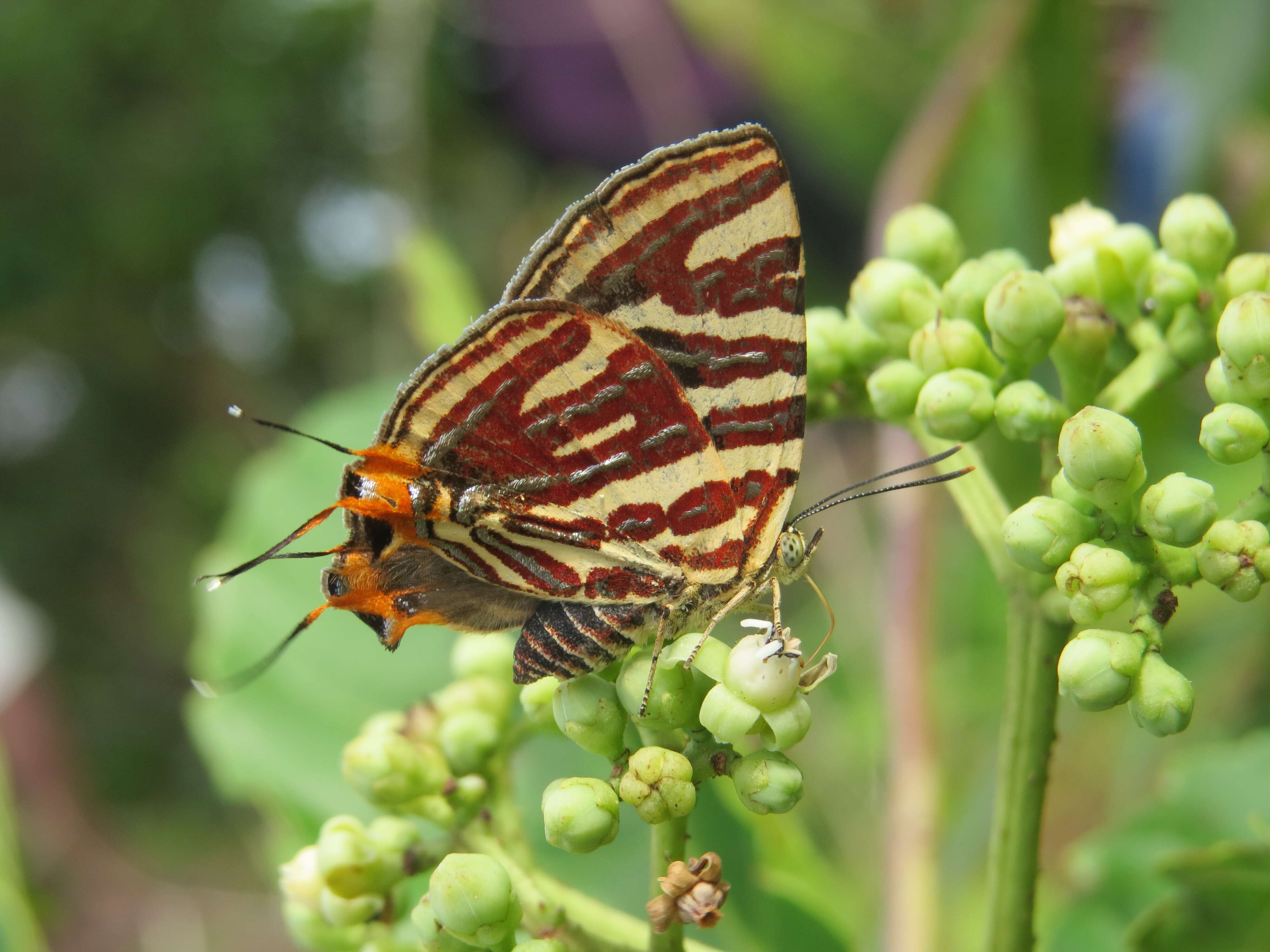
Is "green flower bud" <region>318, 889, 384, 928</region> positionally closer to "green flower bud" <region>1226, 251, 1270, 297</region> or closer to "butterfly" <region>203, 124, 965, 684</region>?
"butterfly" <region>203, 124, 965, 684</region>

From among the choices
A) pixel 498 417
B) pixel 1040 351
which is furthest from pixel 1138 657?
pixel 498 417

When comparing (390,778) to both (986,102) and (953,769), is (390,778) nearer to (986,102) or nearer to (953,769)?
(953,769)

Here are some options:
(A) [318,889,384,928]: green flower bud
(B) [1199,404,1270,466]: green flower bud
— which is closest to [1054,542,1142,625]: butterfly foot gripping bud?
(B) [1199,404,1270,466]: green flower bud

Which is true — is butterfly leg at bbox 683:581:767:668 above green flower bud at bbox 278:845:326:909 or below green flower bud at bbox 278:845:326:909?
above

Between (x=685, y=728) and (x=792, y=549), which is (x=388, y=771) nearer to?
(x=685, y=728)

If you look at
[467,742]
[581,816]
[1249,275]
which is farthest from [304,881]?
[1249,275]

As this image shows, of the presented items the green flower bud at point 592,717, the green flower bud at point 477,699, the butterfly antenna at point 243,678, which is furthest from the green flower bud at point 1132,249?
the butterfly antenna at point 243,678
